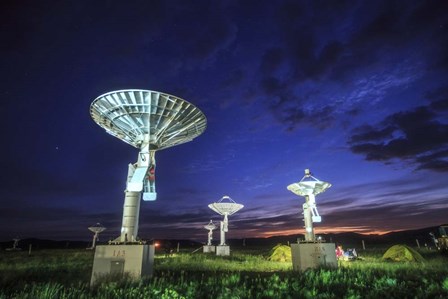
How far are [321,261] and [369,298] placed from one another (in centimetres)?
1005

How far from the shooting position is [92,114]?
19.7 m

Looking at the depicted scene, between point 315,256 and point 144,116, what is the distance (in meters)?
17.6

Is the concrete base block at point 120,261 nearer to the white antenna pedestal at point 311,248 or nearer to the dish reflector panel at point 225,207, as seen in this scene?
the white antenna pedestal at point 311,248

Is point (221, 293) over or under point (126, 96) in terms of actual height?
under

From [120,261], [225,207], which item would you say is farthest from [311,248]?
[225,207]

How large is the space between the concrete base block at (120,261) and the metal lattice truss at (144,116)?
7.33 meters

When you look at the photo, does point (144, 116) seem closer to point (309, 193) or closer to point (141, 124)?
point (141, 124)

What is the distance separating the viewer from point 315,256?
22047mm

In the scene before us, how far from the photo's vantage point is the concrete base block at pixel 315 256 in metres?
21.8

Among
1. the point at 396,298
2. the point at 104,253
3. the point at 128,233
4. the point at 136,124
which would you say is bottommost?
the point at 396,298

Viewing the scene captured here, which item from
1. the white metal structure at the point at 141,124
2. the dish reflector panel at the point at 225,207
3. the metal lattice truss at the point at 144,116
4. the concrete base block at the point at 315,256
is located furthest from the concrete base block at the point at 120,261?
the dish reflector panel at the point at 225,207

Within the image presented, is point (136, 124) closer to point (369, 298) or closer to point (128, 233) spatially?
point (128, 233)

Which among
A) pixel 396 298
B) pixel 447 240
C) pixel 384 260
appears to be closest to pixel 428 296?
pixel 396 298

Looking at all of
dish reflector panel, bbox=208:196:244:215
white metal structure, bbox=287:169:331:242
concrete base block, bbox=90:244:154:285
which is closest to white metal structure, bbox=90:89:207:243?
concrete base block, bbox=90:244:154:285
